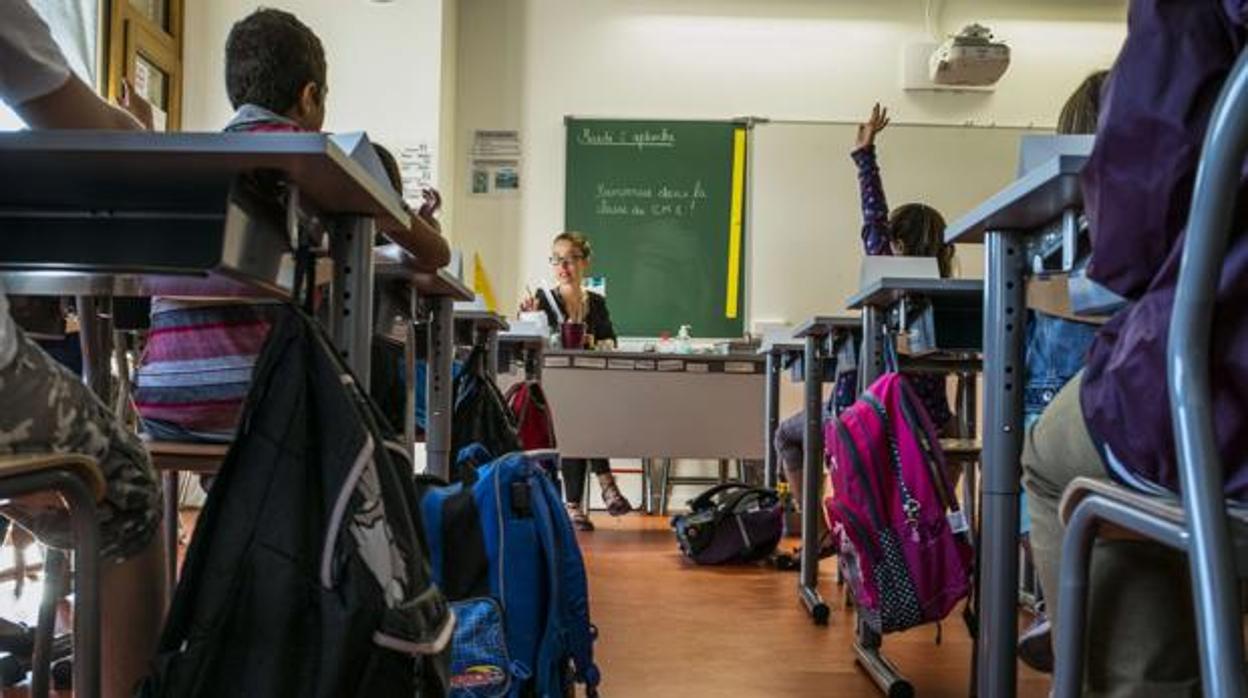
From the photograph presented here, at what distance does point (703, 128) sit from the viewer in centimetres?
549

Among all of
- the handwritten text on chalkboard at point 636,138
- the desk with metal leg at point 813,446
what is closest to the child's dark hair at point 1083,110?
the desk with metal leg at point 813,446

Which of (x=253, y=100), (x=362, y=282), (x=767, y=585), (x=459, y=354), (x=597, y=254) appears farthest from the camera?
(x=597, y=254)

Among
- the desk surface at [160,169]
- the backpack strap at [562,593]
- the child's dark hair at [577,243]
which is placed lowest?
the backpack strap at [562,593]

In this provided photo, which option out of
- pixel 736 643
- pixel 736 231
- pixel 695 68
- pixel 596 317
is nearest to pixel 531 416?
pixel 736 643

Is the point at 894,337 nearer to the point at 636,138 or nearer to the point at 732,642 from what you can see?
the point at 732,642

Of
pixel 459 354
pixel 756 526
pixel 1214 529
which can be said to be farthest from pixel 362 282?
pixel 756 526

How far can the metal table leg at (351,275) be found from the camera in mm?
1184

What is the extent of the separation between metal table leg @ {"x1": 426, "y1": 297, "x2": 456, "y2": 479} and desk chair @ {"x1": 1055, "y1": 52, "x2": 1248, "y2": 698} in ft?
5.22

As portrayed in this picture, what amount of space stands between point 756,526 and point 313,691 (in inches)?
104

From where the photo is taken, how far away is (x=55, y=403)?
0.85m

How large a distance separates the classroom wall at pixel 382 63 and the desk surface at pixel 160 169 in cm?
410

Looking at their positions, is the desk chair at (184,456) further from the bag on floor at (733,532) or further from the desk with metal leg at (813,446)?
the bag on floor at (733,532)

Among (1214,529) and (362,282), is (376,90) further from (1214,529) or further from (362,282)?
(1214,529)

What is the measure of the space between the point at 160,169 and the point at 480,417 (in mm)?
1347
